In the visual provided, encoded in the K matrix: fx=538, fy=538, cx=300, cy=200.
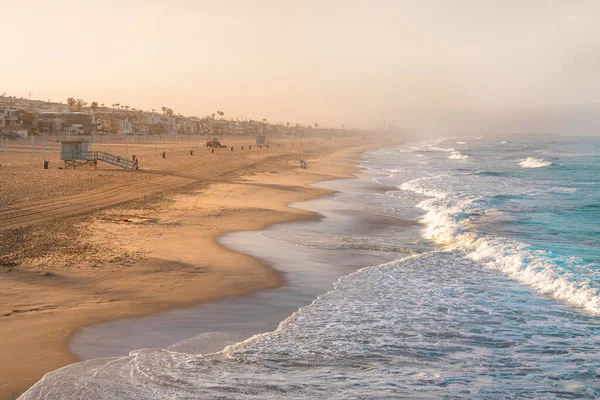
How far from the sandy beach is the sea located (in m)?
1.19

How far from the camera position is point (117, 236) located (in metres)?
16.9

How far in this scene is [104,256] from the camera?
1423 centimetres

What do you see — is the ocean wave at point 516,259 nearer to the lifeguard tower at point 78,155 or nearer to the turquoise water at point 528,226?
the turquoise water at point 528,226

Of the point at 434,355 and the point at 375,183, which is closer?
the point at 434,355

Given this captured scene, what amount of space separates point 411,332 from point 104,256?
8566 mm

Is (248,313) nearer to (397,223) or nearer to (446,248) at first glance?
(446,248)

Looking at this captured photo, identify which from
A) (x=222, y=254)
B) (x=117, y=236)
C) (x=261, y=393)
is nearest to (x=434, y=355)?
(x=261, y=393)

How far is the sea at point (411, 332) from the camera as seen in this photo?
7352mm

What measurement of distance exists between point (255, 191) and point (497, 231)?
49.9 feet

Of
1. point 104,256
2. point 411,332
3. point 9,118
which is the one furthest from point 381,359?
point 9,118

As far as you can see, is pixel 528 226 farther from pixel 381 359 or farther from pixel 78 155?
pixel 78 155

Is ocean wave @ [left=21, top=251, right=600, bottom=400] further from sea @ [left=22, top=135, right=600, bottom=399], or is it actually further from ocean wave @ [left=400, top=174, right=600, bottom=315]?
ocean wave @ [left=400, top=174, right=600, bottom=315]

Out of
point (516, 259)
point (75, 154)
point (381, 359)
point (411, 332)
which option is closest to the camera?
point (381, 359)

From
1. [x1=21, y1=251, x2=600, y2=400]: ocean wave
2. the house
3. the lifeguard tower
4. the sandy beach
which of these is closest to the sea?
[x1=21, y1=251, x2=600, y2=400]: ocean wave
